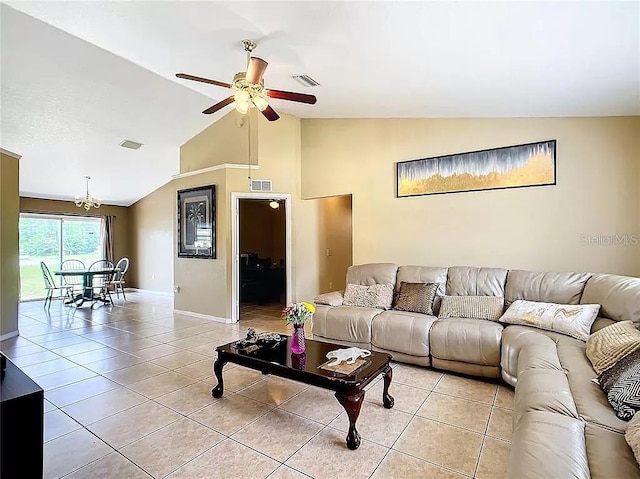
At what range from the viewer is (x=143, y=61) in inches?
167

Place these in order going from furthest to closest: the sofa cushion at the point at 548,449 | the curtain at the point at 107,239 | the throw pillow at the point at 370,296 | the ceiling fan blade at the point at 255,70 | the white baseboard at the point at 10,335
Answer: the curtain at the point at 107,239
the white baseboard at the point at 10,335
the throw pillow at the point at 370,296
the ceiling fan blade at the point at 255,70
the sofa cushion at the point at 548,449

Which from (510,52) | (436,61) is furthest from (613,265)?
(436,61)

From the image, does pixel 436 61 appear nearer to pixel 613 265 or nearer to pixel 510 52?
pixel 510 52

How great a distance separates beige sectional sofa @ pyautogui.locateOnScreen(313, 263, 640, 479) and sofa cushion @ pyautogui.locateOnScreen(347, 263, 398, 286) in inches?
0.5

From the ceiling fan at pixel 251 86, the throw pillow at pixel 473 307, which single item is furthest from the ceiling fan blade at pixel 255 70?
the throw pillow at pixel 473 307

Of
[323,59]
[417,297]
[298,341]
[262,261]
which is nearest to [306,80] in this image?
[323,59]

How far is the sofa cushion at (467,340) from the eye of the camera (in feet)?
10.3

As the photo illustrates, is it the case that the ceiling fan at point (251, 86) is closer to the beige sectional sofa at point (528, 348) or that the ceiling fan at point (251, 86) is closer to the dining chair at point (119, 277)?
the beige sectional sofa at point (528, 348)

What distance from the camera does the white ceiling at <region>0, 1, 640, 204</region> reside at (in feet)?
7.98

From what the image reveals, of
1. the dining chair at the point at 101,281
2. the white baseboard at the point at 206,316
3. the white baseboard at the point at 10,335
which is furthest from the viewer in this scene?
the dining chair at the point at 101,281

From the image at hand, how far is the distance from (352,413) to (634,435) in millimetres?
1402

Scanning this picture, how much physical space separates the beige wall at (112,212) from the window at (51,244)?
203 millimetres

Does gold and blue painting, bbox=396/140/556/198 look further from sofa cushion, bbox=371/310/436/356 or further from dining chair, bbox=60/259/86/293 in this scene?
dining chair, bbox=60/259/86/293

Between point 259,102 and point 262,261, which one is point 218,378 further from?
point 262,261
